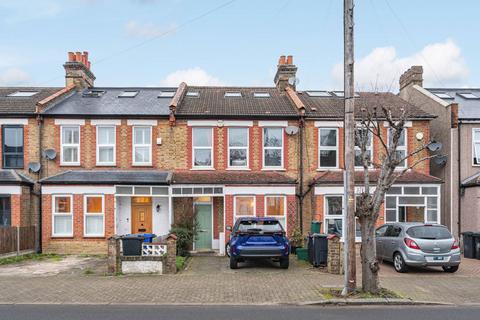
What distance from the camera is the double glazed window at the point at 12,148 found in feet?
69.4

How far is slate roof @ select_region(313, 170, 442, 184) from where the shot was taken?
2023 centimetres

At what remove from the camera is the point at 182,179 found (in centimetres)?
2006

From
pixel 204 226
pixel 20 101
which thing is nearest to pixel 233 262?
pixel 204 226

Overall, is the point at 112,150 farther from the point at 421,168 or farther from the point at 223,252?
the point at 421,168

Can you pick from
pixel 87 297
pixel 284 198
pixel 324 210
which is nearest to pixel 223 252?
pixel 284 198

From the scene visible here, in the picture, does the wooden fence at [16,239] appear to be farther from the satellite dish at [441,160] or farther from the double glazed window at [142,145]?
the satellite dish at [441,160]

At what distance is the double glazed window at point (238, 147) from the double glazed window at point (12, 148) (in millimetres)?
9298

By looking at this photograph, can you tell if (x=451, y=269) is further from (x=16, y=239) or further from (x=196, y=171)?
(x=16, y=239)

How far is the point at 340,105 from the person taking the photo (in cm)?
2327

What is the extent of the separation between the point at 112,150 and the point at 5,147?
4.71 metres

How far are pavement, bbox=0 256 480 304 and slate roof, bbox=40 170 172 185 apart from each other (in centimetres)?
434

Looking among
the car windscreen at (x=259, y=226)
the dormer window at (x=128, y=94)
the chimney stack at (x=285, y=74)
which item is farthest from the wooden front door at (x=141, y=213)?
the chimney stack at (x=285, y=74)

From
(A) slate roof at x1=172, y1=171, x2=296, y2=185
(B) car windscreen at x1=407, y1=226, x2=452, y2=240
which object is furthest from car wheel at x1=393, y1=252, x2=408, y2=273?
(A) slate roof at x1=172, y1=171, x2=296, y2=185

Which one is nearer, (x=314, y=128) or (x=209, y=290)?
(x=209, y=290)
